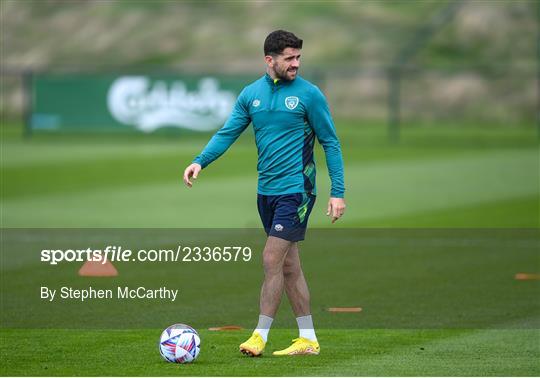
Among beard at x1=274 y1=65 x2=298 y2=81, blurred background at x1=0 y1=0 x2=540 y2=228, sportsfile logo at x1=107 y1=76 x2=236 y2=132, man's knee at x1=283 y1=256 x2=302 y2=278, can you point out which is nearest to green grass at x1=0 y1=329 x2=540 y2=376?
man's knee at x1=283 y1=256 x2=302 y2=278

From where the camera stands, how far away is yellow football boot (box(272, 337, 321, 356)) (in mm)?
9602

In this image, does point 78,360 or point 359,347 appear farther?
point 359,347

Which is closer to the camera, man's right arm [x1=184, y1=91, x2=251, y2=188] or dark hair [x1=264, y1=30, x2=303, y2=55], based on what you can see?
dark hair [x1=264, y1=30, x2=303, y2=55]

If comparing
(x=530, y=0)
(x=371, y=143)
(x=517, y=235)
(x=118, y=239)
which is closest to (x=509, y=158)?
(x=371, y=143)

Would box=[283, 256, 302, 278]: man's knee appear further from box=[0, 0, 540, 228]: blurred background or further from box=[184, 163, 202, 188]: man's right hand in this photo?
box=[0, 0, 540, 228]: blurred background

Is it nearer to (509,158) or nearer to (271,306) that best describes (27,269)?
(271,306)

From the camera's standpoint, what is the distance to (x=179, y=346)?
918 cm

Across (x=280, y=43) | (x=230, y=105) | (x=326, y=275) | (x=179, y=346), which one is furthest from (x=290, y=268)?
(x=230, y=105)

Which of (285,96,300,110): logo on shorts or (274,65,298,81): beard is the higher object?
(274,65,298,81): beard

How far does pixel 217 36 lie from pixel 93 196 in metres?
42.4

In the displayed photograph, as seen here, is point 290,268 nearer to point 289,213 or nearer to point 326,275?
point 289,213

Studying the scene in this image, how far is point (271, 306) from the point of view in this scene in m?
9.60

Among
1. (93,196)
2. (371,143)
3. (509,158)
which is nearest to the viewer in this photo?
(93,196)

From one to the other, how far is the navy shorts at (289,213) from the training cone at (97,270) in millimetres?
4455
